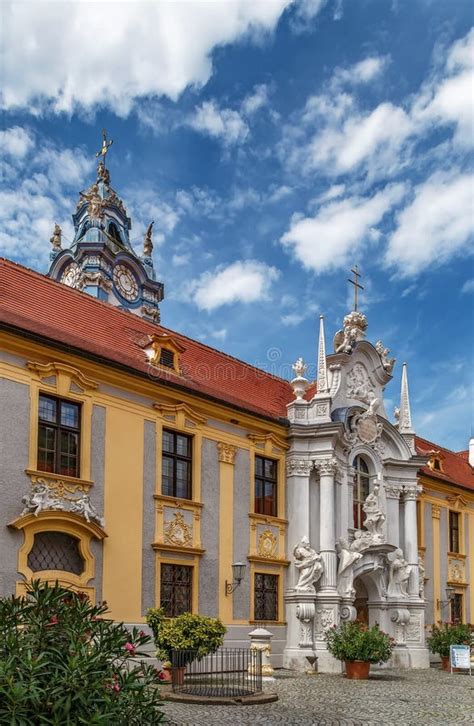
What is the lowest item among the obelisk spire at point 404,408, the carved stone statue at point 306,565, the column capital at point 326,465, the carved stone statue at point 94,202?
the carved stone statue at point 306,565

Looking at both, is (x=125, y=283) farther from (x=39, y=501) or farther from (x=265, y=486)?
(x=39, y=501)

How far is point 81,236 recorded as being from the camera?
45000 mm

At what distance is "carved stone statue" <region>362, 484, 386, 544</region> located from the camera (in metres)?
26.7

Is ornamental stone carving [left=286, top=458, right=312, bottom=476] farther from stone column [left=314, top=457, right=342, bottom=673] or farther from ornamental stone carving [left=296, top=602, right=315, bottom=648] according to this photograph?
ornamental stone carving [left=296, top=602, right=315, bottom=648]

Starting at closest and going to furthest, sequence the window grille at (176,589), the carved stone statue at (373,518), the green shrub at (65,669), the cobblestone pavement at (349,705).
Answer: the green shrub at (65,669) < the cobblestone pavement at (349,705) < the window grille at (176,589) < the carved stone statue at (373,518)

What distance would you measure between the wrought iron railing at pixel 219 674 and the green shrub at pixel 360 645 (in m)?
2.20

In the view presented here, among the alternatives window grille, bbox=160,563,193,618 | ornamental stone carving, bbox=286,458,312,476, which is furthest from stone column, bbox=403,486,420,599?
window grille, bbox=160,563,193,618

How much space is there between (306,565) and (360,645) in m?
4.02

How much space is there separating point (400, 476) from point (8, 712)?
23.0 meters

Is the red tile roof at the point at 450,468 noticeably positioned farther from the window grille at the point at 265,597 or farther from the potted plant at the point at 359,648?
the potted plant at the point at 359,648

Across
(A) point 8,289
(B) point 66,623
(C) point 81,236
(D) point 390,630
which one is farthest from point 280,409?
(C) point 81,236

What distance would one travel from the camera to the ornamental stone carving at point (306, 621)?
24016 mm

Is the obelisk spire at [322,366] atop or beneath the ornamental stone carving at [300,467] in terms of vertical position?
atop

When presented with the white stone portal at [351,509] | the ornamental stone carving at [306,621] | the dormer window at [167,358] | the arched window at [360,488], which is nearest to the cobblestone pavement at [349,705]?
the ornamental stone carving at [306,621]
